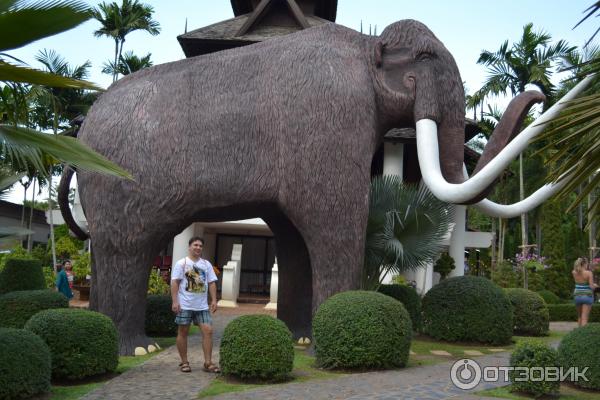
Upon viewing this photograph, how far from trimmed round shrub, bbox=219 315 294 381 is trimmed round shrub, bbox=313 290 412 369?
0.55m

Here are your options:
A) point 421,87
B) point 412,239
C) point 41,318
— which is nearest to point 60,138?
point 41,318

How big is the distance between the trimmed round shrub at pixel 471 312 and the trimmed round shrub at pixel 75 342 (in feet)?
16.1

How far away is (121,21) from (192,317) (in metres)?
22.9

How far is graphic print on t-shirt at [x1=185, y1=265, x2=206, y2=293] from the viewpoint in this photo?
6387mm

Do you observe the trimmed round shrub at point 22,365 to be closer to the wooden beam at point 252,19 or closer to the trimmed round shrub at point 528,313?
the trimmed round shrub at point 528,313

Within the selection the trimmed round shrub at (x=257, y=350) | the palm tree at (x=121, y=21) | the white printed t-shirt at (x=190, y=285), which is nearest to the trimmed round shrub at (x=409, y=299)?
the trimmed round shrub at (x=257, y=350)

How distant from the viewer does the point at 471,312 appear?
9.01m

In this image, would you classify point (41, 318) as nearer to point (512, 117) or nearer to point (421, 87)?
point (421, 87)

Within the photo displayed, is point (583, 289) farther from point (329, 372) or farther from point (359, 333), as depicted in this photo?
point (329, 372)

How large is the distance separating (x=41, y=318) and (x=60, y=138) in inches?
108

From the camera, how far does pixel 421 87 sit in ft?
24.5

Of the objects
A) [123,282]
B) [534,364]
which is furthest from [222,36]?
[534,364]

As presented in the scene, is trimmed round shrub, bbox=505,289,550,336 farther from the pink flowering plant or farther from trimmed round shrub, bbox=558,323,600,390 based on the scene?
the pink flowering plant

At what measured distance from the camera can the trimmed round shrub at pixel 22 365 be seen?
4.98 metres
